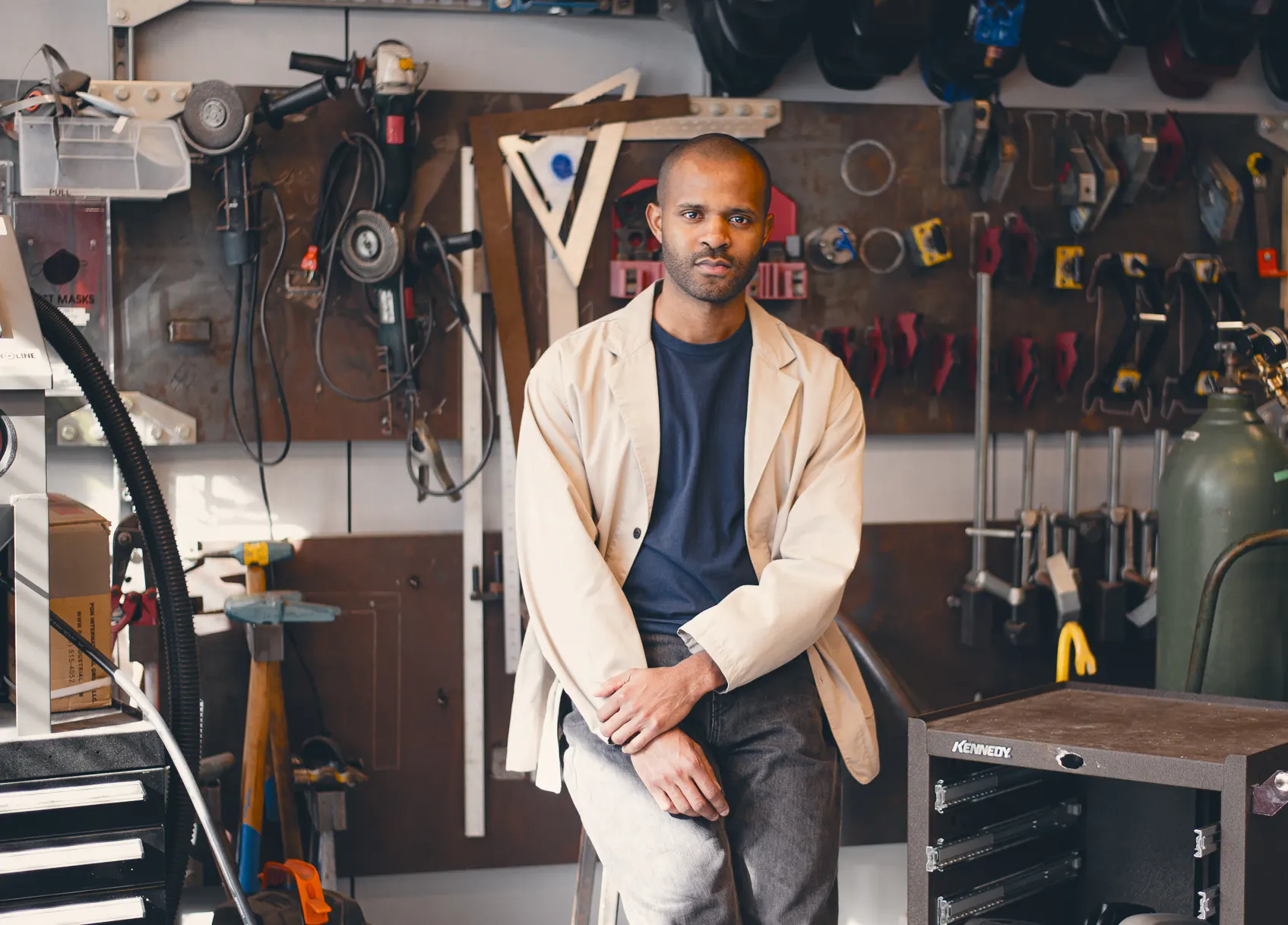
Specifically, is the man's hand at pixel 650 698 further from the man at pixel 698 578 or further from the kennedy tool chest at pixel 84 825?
the kennedy tool chest at pixel 84 825

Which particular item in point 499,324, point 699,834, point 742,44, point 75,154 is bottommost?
point 699,834

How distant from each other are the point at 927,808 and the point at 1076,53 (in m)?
2.10

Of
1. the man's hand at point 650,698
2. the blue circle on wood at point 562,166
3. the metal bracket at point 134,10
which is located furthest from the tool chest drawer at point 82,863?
the metal bracket at point 134,10

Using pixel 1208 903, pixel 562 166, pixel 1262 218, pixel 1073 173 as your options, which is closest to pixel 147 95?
pixel 562 166

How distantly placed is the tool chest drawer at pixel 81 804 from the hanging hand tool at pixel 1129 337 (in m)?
2.37

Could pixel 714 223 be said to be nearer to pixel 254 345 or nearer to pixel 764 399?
pixel 764 399

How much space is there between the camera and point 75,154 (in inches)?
103

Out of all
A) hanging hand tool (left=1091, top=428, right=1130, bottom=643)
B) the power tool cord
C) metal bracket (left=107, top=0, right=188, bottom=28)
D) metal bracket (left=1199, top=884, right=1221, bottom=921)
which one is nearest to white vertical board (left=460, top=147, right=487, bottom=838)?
the power tool cord

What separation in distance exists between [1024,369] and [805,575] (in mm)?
1391

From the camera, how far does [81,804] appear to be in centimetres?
171

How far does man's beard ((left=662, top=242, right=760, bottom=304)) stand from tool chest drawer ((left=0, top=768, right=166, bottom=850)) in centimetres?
108

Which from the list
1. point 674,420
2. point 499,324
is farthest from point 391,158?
point 674,420

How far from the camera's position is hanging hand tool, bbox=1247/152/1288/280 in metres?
3.15

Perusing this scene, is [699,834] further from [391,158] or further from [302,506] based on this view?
[391,158]
